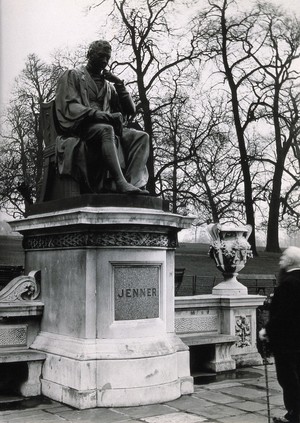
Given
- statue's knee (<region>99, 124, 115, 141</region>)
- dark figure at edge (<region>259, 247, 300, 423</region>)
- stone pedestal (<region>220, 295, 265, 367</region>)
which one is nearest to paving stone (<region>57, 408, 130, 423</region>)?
dark figure at edge (<region>259, 247, 300, 423</region>)

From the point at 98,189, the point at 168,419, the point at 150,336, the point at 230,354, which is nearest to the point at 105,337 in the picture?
the point at 150,336

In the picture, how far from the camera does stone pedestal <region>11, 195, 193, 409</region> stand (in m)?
7.22

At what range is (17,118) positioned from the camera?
22.6 meters

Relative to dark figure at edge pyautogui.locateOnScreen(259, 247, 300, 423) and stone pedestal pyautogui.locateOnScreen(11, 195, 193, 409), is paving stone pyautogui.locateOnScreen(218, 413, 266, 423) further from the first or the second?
stone pedestal pyautogui.locateOnScreen(11, 195, 193, 409)

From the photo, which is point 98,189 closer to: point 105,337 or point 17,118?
point 105,337

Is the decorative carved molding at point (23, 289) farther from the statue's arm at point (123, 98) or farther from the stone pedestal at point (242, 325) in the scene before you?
the stone pedestal at point (242, 325)

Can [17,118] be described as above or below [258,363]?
above

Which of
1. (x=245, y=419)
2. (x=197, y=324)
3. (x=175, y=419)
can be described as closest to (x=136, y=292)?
(x=175, y=419)

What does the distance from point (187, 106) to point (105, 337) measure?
17.5m

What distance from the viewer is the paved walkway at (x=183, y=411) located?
21.8 feet

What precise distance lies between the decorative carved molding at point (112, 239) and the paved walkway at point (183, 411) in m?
1.78

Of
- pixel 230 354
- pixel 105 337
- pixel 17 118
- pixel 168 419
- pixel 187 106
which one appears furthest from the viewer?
pixel 187 106

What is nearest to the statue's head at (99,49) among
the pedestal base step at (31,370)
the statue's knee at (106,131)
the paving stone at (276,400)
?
the statue's knee at (106,131)

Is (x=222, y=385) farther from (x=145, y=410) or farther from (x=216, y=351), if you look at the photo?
(x=145, y=410)
